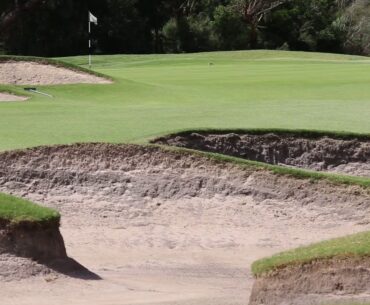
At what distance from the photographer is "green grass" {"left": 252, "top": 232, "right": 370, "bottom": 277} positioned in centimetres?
640

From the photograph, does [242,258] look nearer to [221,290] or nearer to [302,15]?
[221,290]

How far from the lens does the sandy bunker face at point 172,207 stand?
9.91 metres

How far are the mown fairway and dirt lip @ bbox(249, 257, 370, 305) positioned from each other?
6534 millimetres

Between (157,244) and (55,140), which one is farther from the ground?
(55,140)

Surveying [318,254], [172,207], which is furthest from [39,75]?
[318,254]

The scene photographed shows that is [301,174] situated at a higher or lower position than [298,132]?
lower

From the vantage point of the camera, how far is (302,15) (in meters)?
64.4

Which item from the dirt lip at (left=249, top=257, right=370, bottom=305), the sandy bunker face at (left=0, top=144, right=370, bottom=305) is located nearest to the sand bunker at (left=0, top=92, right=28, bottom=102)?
the sandy bunker face at (left=0, top=144, right=370, bottom=305)

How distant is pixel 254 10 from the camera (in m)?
64.0

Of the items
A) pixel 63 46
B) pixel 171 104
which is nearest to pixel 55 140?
pixel 171 104

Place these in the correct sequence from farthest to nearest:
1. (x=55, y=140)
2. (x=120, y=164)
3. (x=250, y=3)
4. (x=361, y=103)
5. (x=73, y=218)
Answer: (x=250, y=3) → (x=361, y=103) → (x=55, y=140) → (x=120, y=164) → (x=73, y=218)

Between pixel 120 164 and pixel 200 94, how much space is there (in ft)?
37.2

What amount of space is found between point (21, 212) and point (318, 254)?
9.47ft

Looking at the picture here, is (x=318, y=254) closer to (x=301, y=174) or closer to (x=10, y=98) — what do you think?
(x=301, y=174)
